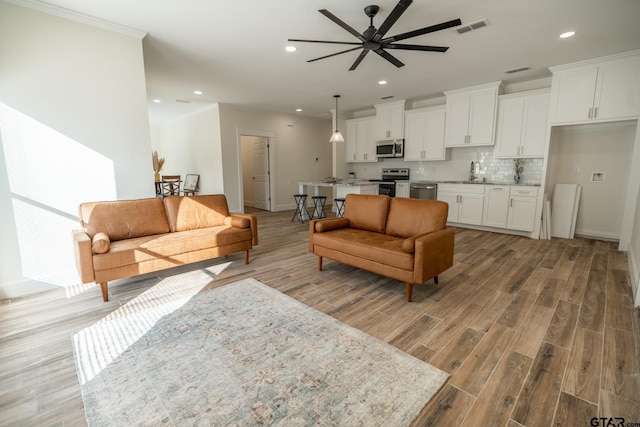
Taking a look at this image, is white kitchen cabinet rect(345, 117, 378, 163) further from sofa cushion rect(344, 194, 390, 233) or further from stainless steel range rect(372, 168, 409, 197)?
sofa cushion rect(344, 194, 390, 233)

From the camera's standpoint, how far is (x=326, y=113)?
317 inches

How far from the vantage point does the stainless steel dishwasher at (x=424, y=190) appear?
612 centimetres

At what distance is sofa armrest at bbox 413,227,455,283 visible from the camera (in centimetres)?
253

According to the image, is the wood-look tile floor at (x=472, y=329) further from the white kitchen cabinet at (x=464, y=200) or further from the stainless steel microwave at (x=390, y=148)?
the stainless steel microwave at (x=390, y=148)

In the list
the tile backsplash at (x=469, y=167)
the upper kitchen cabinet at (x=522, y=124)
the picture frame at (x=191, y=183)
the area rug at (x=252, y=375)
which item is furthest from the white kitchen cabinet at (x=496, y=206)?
the picture frame at (x=191, y=183)

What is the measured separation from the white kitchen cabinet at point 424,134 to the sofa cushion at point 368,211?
335 centimetres

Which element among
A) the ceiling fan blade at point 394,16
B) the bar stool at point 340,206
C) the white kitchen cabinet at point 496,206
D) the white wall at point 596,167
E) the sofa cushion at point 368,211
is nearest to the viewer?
the ceiling fan blade at point 394,16

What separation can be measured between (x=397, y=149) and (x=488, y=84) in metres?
2.20

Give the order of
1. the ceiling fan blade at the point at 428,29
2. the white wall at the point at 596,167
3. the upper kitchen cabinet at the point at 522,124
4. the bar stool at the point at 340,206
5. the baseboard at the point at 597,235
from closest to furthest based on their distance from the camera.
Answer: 1. the ceiling fan blade at the point at 428,29
2. the white wall at the point at 596,167
3. the baseboard at the point at 597,235
4. the upper kitchen cabinet at the point at 522,124
5. the bar stool at the point at 340,206

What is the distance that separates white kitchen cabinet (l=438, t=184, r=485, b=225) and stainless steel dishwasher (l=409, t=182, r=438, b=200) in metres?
0.11

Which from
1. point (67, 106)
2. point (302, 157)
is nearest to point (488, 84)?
point (302, 157)

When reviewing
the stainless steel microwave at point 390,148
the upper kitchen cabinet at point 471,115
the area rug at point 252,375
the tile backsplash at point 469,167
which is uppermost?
the upper kitchen cabinet at point 471,115

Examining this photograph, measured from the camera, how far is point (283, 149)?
26.6ft

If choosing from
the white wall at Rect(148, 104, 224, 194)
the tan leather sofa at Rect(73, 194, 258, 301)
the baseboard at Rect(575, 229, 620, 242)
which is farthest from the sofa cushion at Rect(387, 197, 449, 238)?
the white wall at Rect(148, 104, 224, 194)
